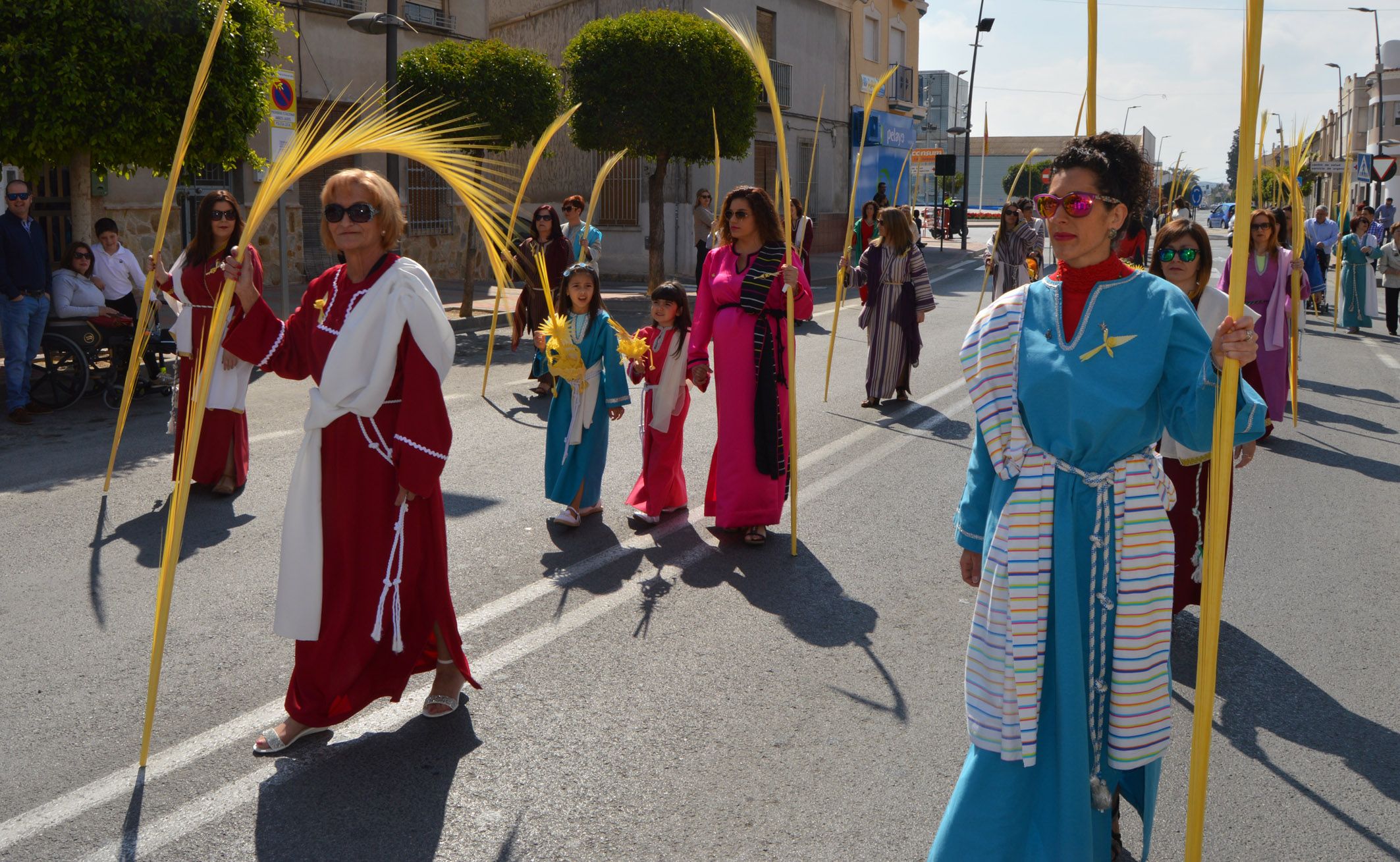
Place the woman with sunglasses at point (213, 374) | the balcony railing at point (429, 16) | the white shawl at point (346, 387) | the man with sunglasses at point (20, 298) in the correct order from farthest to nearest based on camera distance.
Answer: the balcony railing at point (429, 16) < the man with sunglasses at point (20, 298) < the woman with sunglasses at point (213, 374) < the white shawl at point (346, 387)

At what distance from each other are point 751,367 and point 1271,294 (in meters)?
4.96

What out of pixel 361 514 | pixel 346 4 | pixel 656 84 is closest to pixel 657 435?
pixel 361 514

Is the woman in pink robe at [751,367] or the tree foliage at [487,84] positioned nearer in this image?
the woman in pink robe at [751,367]

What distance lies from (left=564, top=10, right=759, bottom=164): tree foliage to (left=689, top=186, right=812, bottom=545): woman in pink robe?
13868 mm

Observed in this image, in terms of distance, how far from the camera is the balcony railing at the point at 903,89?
40.0m

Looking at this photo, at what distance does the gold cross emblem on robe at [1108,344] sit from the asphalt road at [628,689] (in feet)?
4.90

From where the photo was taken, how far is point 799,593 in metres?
5.58

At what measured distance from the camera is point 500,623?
5055 mm

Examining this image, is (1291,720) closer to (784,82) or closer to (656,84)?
(656,84)

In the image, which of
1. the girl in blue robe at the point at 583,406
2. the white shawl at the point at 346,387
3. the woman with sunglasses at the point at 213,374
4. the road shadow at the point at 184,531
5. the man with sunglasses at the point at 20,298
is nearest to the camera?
the white shawl at the point at 346,387

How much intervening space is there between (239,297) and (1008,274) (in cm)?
992

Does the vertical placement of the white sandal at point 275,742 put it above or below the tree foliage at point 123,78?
below

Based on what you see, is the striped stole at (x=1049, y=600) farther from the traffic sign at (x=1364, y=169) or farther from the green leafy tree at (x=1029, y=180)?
the traffic sign at (x=1364, y=169)

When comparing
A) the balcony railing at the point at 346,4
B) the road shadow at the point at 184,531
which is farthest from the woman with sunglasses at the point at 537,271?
the balcony railing at the point at 346,4
